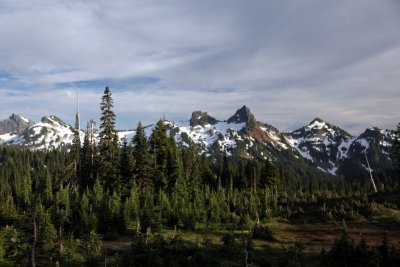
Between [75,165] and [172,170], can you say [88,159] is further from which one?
[172,170]

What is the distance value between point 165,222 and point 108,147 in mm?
20968

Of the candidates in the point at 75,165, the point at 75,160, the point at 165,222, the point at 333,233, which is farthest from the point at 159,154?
the point at 333,233

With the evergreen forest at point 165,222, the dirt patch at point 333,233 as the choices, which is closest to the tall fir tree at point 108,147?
the evergreen forest at point 165,222

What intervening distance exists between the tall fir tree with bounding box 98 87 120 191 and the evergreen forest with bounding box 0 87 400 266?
0.49 ft

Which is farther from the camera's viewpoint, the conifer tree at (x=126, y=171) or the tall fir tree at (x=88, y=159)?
the tall fir tree at (x=88, y=159)

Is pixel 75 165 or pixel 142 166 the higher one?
pixel 75 165

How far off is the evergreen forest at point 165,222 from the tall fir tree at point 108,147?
0.49 feet

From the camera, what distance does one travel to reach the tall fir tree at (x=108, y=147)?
60.2 m

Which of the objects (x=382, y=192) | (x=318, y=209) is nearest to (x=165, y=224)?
(x=318, y=209)

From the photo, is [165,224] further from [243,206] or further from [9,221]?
[9,221]

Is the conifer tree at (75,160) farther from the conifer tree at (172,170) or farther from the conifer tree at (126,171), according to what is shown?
the conifer tree at (172,170)

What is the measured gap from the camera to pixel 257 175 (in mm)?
93562

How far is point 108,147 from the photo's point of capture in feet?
203

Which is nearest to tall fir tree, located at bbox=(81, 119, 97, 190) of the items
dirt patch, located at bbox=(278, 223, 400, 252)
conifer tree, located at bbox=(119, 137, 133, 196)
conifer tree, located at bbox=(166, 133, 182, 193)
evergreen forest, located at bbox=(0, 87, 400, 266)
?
evergreen forest, located at bbox=(0, 87, 400, 266)
